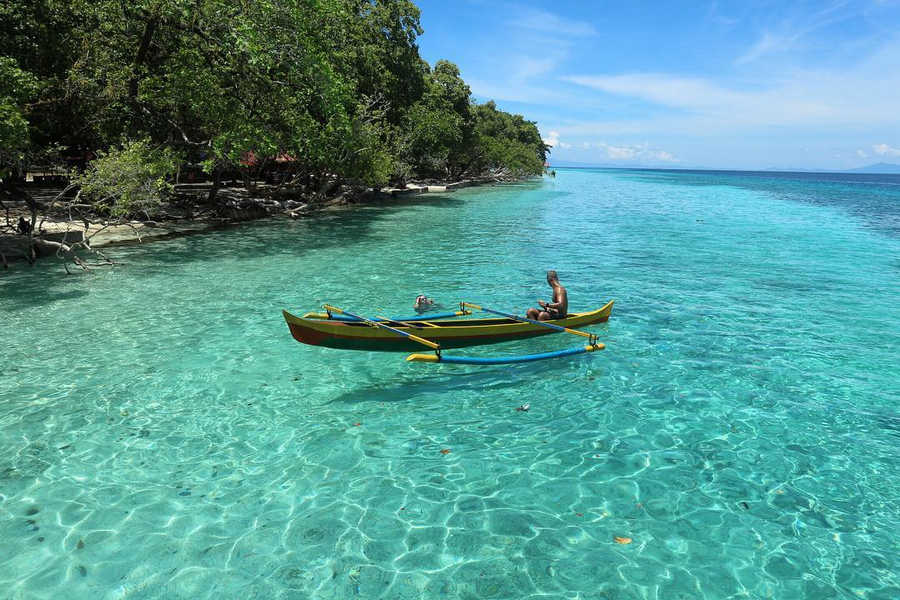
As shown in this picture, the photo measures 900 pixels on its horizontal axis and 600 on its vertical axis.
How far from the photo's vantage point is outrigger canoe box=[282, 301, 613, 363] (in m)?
8.91

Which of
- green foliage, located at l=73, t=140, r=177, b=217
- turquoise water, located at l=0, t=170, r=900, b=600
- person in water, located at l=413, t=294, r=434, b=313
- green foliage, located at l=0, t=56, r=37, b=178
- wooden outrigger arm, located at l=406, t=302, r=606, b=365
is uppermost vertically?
green foliage, located at l=0, t=56, r=37, b=178

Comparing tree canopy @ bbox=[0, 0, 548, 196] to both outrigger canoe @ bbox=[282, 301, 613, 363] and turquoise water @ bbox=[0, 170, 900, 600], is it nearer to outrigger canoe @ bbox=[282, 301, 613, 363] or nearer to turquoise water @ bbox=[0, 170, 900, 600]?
turquoise water @ bbox=[0, 170, 900, 600]

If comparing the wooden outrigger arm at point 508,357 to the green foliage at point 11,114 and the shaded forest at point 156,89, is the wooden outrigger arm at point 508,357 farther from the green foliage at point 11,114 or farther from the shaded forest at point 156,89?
the shaded forest at point 156,89

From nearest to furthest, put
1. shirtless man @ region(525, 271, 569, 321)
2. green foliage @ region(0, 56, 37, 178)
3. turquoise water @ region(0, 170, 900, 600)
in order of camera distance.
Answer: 1. turquoise water @ region(0, 170, 900, 600)
2. shirtless man @ region(525, 271, 569, 321)
3. green foliage @ region(0, 56, 37, 178)

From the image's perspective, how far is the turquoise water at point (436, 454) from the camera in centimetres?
552

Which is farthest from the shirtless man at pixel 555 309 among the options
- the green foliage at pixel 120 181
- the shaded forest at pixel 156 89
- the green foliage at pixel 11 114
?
the green foliage at pixel 11 114

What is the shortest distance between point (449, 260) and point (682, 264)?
10967 mm

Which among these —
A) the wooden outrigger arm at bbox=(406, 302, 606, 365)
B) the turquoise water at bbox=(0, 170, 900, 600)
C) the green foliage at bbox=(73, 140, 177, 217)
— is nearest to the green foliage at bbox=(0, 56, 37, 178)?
the green foliage at bbox=(73, 140, 177, 217)

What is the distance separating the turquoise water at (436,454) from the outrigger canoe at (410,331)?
0.74 m

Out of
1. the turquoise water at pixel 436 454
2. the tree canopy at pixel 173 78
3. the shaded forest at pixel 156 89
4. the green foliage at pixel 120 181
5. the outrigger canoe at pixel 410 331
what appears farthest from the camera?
the tree canopy at pixel 173 78

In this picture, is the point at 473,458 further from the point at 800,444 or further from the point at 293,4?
the point at 293,4

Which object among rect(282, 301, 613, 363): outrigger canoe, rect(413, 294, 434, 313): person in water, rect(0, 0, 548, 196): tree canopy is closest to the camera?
rect(282, 301, 613, 363): outrigger canoe

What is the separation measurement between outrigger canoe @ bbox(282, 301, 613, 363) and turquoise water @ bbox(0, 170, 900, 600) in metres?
0.74

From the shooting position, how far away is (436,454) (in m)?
7.59
